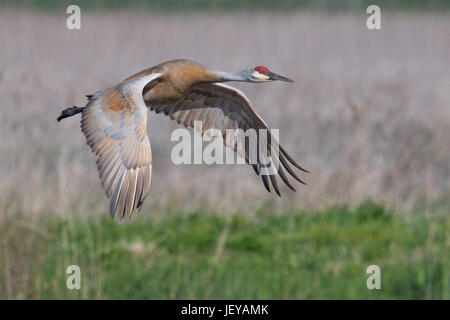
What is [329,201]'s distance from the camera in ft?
37.3

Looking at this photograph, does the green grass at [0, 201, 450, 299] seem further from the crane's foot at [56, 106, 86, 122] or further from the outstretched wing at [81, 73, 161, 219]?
the outstretched wing at [81, 73, 161, 219]

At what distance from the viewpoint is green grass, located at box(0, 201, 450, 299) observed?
796cm

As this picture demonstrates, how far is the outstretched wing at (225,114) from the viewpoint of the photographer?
4.80 metres

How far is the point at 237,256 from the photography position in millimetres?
10109

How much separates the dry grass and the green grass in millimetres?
384

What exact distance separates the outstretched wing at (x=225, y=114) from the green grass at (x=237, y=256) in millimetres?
3007

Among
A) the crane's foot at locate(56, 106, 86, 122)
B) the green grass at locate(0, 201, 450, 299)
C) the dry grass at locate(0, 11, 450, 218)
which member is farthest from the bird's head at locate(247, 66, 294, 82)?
the green grass at locate(0, 201, 450, 299)

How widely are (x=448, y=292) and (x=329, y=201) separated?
3.10m

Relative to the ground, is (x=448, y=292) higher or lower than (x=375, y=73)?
lower

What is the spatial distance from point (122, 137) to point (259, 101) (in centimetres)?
916

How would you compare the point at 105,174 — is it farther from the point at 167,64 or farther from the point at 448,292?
the point at 448,292

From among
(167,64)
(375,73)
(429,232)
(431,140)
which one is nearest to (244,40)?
(375,73)

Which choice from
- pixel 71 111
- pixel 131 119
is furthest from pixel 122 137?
pixel 71 111

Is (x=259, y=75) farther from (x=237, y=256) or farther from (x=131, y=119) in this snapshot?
(x=237, y=256)
